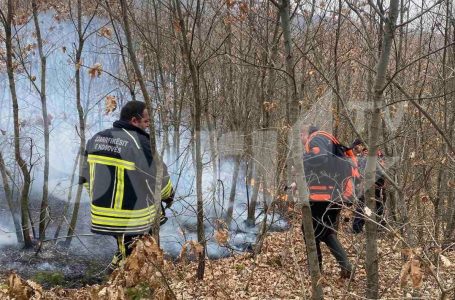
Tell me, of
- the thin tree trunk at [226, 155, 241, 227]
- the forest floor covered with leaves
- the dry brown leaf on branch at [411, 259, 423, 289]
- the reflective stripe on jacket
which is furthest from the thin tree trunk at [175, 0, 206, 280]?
the thin tree trunk at [226, 155, 241, 227]

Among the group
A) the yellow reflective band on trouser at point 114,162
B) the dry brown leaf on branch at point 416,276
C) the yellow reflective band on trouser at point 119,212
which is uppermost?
the yellow reflective band on trouser at point 114,162

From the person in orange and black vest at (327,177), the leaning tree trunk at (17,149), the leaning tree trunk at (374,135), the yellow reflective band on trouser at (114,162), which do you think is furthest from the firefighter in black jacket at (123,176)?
the leaning tree trunk at (17,149)

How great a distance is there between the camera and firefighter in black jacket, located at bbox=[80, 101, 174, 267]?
3.90 metres

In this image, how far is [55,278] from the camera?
5.67m

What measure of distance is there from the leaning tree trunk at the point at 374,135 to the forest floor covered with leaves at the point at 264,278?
0.40 feet

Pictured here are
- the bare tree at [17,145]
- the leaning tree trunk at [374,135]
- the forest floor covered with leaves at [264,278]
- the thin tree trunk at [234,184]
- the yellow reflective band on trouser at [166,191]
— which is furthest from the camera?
the thin tree trunk at [234,184]

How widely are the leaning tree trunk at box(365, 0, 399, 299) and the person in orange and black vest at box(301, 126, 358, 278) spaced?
3.92 feet

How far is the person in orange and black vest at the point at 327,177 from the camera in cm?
470

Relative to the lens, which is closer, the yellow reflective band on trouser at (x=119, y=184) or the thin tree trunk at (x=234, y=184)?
the yellow reflective band on trouser at (x=119, y=184)

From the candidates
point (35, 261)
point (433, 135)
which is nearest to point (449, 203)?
point (433, 135)

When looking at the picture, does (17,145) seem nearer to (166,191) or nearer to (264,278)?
(166,191)

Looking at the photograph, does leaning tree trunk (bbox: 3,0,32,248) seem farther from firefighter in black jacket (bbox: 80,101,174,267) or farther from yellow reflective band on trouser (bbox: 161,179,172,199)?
yellow reflective band on trouser (bbox: 161,179,172,199)

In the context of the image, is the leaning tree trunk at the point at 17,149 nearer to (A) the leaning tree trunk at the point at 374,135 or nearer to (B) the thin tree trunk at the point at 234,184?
(B) the thin tree trunk at the point at 234,184

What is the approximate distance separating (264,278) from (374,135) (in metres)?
3.00
